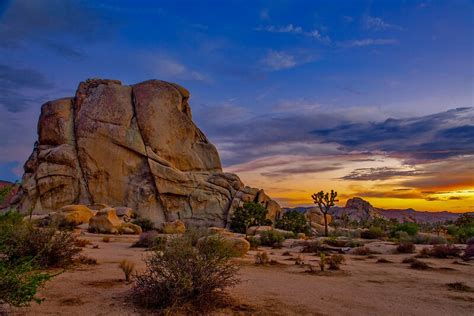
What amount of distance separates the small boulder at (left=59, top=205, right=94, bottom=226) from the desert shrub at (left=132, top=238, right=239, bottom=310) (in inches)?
1109

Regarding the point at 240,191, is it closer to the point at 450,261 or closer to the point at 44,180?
the point at 44,180

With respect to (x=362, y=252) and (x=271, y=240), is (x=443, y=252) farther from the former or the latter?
(x=271, y=240)

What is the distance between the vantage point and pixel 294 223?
164 feet

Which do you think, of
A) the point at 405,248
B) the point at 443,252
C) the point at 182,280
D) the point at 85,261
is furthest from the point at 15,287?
the point at 405,248

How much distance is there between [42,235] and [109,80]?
5303 cm

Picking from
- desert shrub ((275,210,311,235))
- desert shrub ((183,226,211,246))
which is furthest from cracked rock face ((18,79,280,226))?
desert shrub ((183,226,211,246))

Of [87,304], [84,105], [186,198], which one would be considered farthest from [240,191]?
[87,304]

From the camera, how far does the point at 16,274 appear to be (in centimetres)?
555

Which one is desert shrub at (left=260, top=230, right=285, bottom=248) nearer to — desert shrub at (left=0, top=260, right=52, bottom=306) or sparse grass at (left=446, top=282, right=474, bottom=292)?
sparse grass at (left=446, top=282, right=474, bottom=292)

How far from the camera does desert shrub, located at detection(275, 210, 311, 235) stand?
4891 centimetres

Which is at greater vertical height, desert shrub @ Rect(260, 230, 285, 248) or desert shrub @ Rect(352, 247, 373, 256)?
desert shrub @ Rect(260, 230, 285, 248)

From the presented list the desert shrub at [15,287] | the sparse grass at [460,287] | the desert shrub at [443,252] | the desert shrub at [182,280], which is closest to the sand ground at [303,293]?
the sparse grass at [460,287]

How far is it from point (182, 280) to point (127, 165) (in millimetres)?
49244

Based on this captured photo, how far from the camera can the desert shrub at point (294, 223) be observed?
48.9 m
